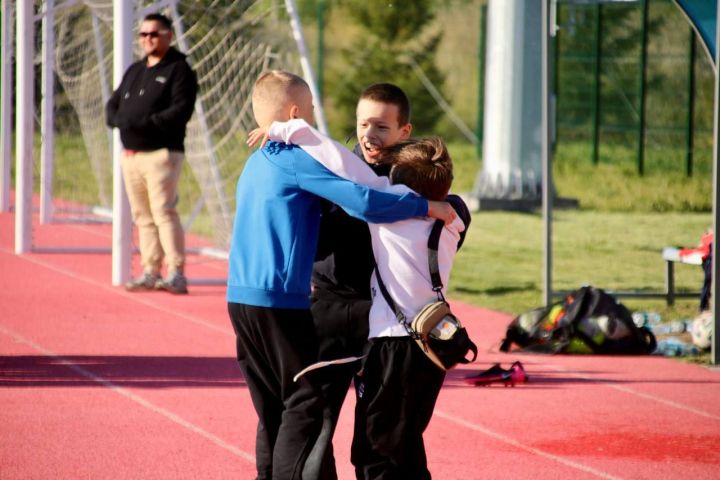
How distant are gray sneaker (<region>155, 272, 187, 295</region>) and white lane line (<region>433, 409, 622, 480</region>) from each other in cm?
437

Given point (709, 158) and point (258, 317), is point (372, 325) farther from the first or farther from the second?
point (709, 158)

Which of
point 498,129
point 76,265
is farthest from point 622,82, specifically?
point 76,265

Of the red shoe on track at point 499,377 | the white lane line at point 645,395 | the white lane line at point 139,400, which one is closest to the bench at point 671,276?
the white lane line at point 645,395

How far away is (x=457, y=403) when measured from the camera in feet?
24.2

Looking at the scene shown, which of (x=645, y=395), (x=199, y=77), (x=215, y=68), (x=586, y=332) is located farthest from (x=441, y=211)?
(x=199, y=77)

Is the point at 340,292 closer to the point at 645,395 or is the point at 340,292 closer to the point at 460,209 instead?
the point at 460,209

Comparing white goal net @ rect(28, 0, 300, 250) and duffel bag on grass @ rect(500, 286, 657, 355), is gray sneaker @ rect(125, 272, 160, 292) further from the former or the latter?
duffel bag on grass @ rect(500, 286, 657, 355)

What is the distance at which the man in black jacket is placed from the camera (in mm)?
10656

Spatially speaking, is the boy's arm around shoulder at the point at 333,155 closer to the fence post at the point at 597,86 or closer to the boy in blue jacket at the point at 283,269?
the boy in blue jacket at the point at 283,269

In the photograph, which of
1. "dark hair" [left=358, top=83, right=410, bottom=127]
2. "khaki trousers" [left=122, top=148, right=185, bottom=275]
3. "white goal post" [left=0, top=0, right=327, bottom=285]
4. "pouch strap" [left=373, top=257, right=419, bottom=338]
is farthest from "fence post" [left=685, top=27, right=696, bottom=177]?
"pouch strap" [left=373, top=257, right=419, bottom=338]

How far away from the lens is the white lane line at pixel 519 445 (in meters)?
6.00

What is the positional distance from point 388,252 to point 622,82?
23.9m

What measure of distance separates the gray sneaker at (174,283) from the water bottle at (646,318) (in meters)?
3.73

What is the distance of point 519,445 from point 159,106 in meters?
5.32
